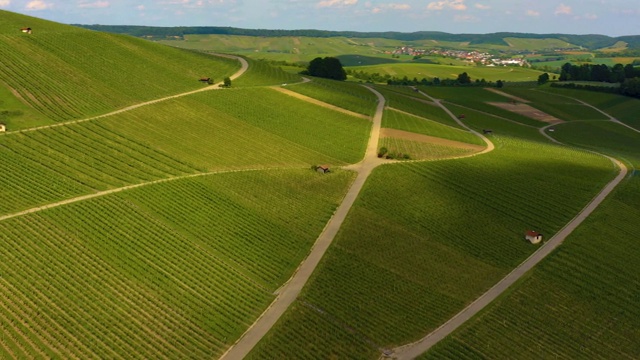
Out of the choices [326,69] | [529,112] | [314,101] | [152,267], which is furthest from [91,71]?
[529,112]

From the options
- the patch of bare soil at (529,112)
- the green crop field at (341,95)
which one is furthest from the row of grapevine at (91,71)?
the patch of bare soil at (529,112)

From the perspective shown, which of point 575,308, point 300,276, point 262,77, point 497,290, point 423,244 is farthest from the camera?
point 262,77

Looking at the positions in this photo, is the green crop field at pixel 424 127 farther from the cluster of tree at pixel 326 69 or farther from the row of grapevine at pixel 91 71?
the cluster of tree at pixel 326 69

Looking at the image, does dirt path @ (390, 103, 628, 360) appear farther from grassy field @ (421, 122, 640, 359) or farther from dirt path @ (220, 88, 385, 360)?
dirt path @ (220, 88, 385, 360)

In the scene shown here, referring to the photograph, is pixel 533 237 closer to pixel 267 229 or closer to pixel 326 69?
pixel 267 229

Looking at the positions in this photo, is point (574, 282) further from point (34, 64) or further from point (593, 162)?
point (34, 64)

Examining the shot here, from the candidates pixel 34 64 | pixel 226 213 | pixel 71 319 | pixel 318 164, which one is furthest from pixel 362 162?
pixel 34 64

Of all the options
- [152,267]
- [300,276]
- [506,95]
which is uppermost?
[506,95]
